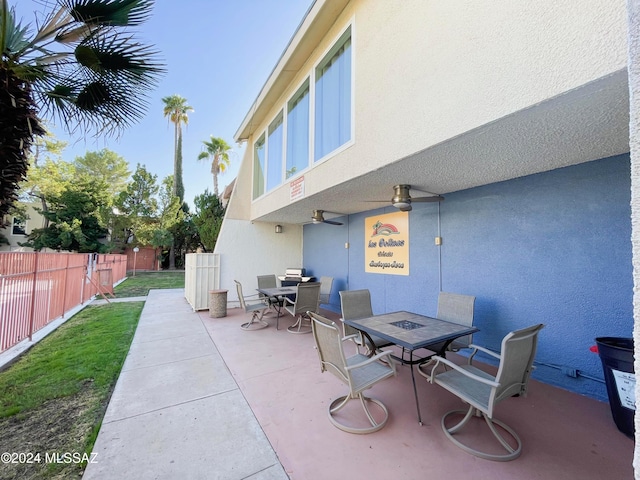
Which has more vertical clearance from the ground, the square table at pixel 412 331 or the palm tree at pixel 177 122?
the palm tree at pixel 177 122

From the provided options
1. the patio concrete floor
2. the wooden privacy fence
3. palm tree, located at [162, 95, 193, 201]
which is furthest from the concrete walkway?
palm tree, located at [162, 95, 193, 201]

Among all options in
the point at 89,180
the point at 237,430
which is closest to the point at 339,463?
the point at 237,430

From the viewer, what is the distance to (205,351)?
473 cm

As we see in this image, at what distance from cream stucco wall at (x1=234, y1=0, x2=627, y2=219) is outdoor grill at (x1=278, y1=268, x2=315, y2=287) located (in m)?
4.79

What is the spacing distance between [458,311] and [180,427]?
389 cm

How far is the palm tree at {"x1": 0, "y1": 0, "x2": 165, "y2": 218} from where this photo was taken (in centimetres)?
279

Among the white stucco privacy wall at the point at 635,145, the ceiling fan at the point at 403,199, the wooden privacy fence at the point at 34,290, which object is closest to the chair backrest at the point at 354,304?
the ceiling fan at the point at 403,199

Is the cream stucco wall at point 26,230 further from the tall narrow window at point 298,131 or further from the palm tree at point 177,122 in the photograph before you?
the tall narrow window at point 298,131

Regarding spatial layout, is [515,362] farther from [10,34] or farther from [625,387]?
[10,34]

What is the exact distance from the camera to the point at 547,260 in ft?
11.7

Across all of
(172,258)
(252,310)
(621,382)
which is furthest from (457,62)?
(172,258)

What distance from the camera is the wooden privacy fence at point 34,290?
420 cm

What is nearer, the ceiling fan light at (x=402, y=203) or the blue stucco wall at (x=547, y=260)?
the blue stucco wall at (x=547, y=260)

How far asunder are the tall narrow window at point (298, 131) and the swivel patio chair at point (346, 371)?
369 cm
